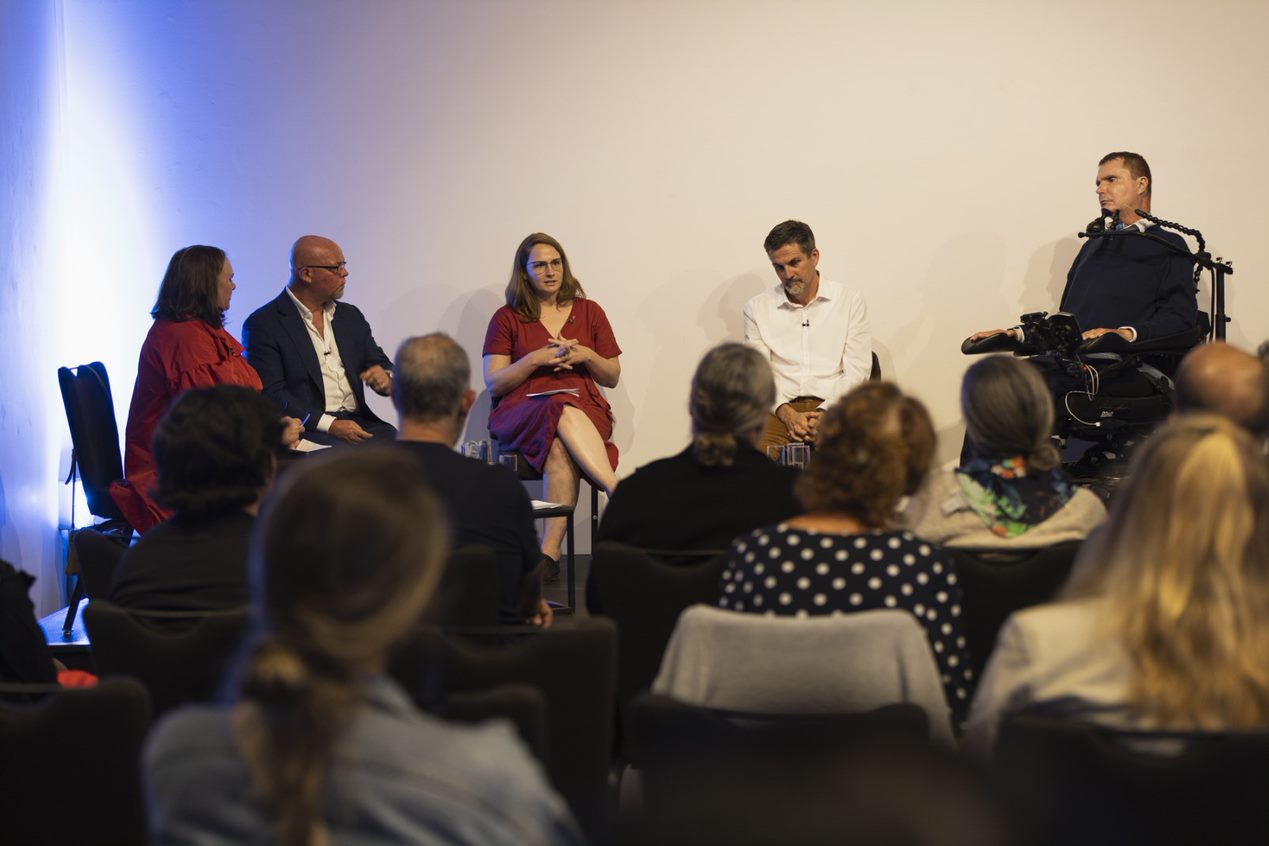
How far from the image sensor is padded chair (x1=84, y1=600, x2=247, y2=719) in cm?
196

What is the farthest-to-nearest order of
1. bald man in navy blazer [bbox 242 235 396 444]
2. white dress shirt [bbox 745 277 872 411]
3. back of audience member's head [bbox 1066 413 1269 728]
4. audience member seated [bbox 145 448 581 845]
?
1. white dress shirt [bbox 745 277 872 411]
2. bald man in navy blazer [bbox 242 235 396 444]
3. back of audience member's head [bbox 1066 413 1269 728]
4. audience member seated [bbox 145 448 581 845]

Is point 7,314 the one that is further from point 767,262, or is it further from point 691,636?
point 691,636

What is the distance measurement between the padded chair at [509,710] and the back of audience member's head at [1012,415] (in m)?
1.35

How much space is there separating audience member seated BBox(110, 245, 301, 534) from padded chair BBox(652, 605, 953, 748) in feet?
9.40

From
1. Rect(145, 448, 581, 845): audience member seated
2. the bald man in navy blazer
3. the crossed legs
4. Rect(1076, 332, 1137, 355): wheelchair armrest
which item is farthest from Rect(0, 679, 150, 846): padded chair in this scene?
Rect(1076, 332, 1137, 355): wheelchair armrest

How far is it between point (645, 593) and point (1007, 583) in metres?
0.65

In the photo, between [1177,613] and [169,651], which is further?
[169,651]

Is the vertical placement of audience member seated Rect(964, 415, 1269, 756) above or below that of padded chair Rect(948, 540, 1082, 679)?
above

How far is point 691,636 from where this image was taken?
5.79 feet

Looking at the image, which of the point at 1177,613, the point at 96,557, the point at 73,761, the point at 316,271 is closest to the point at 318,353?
the point at 316,271

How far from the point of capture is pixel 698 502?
8.49 ft

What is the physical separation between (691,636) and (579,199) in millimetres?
4461

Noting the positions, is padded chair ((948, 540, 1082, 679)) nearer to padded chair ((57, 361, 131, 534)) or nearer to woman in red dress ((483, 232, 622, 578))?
woman in red dress ((483, 232, 622, 578))

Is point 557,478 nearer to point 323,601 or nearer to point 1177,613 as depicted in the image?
point 1177,613
